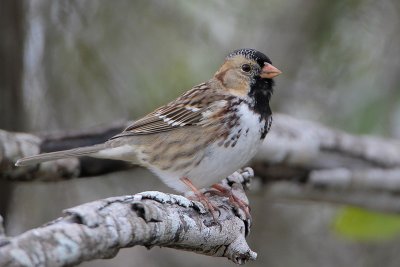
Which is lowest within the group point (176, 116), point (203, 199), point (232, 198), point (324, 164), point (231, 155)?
point (203, 199)

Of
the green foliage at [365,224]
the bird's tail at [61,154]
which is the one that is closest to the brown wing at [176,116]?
the bird's tail at [61,154]

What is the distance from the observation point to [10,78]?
448 centimetres

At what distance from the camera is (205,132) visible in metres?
3.72

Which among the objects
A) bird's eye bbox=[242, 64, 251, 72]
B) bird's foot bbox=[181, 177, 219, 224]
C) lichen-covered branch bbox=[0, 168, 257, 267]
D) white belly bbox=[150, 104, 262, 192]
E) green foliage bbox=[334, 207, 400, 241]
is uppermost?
bird's eye bbox=[242, 64, 251, 72]

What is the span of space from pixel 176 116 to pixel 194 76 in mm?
1644

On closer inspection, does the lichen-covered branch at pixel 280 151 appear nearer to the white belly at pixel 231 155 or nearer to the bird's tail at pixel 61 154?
the bird's tail at pixel 61 154

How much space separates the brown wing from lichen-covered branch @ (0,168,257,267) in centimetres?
63

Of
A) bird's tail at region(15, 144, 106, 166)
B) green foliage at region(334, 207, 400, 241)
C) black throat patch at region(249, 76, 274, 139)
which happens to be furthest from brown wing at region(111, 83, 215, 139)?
Answer: green foliage at region(334, 207, 400, 241)

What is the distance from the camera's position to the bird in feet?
11.8

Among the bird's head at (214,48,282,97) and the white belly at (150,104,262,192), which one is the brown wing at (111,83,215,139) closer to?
the bird's head at (214,48,282,97)

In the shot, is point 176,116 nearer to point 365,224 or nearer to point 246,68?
point 246,68

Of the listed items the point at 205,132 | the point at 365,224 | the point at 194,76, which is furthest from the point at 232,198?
the point at 194,76

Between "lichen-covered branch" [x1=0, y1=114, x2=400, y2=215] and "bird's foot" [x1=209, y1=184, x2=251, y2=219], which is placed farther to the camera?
"lichen-covered branch" [x1=0, y1=114, x2=400, y2=215]

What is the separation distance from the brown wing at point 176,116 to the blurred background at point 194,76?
0.69 metres
